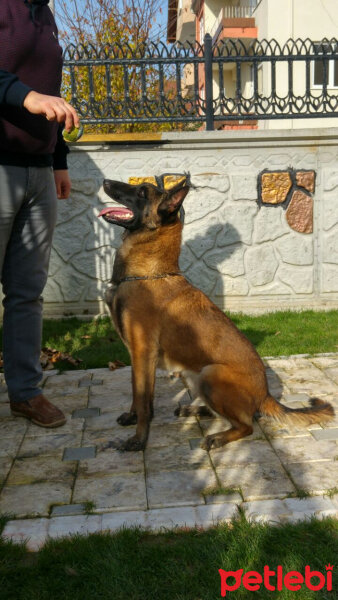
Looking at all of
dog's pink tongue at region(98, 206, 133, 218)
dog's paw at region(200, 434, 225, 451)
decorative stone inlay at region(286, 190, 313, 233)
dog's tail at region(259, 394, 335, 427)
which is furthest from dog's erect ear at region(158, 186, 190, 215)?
decorative stone inlay at region(286, 190, 313, 233)

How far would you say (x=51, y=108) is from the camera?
2.93m

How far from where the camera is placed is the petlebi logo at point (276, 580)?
2283mm

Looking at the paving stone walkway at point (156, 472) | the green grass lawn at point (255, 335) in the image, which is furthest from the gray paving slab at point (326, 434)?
the green grass lawn at point (255, 335)

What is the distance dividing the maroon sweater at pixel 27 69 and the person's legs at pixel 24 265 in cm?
14

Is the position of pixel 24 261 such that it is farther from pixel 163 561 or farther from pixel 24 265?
pixel 163 561

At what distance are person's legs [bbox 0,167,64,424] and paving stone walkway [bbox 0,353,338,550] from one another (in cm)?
38

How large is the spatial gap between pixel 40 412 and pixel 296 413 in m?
1.73

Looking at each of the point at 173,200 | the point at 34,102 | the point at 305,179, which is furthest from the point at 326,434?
the point at 305,179

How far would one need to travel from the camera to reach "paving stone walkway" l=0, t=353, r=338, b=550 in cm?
285

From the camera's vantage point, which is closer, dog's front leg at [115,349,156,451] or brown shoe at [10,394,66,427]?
dog's front leg at [115,349,156,451]

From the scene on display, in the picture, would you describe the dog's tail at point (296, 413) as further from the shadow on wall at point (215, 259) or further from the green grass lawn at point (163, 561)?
the shadow on wall at point (215, 259)

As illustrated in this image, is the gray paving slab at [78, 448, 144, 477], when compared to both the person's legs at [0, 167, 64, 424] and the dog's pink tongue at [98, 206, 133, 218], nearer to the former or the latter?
the person's legs at [0, 167, 64, 424]

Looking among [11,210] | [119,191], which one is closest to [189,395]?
[119,191]

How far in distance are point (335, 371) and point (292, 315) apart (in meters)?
2.01
